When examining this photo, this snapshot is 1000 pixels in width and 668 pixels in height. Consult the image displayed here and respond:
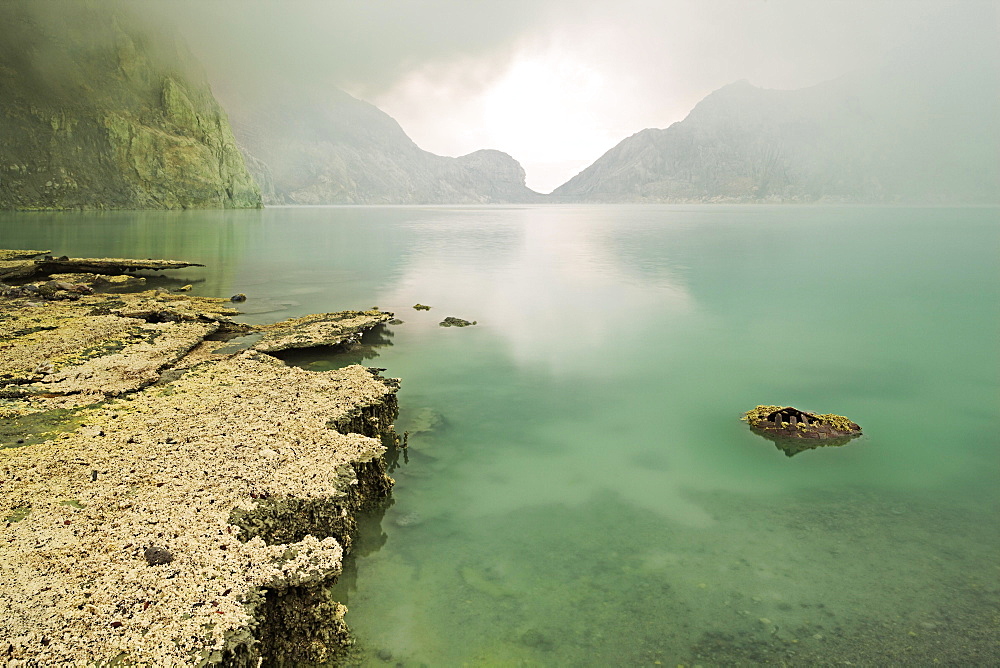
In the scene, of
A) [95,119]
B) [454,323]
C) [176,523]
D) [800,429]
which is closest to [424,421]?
[176,523]

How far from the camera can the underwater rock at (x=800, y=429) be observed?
34.9ft

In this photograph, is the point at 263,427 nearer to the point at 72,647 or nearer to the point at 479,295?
the point at 72,647

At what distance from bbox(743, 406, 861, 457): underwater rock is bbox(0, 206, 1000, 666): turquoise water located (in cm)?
25

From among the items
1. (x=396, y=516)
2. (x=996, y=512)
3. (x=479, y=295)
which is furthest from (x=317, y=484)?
(x=479, y=295)

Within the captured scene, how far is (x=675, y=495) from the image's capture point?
29.1 ft

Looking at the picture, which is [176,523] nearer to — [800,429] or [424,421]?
[424,421]

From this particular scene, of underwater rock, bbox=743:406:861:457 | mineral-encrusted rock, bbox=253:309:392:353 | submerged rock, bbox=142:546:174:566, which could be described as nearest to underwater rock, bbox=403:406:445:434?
mineral-encrusted rock, bbox=253:309:392:353

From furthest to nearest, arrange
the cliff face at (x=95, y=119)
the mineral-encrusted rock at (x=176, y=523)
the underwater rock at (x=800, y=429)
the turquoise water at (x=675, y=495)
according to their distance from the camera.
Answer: the cliff face at (x=95, y=119), the underwater rock at (x=800, y=429), the turquoise water at (x=675, y=495), the mineral-encrusted rock at (x=176, y=523)

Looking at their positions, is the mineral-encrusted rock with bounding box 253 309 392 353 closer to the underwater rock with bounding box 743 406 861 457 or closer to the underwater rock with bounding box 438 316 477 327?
the underwater rock with bounding box 438 316 477 327

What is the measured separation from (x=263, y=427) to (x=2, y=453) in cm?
307

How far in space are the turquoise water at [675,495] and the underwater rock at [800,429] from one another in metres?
0.25

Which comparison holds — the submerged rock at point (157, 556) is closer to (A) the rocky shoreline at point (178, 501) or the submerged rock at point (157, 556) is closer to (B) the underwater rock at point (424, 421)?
(A) the rocky shoreline at point (178, 501)

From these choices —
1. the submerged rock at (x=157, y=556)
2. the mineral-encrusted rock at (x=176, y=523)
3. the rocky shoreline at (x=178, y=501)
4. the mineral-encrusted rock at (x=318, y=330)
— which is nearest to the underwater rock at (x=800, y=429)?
the rocky shoreline at (x=178, y=501)

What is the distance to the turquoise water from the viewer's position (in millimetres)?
5879
